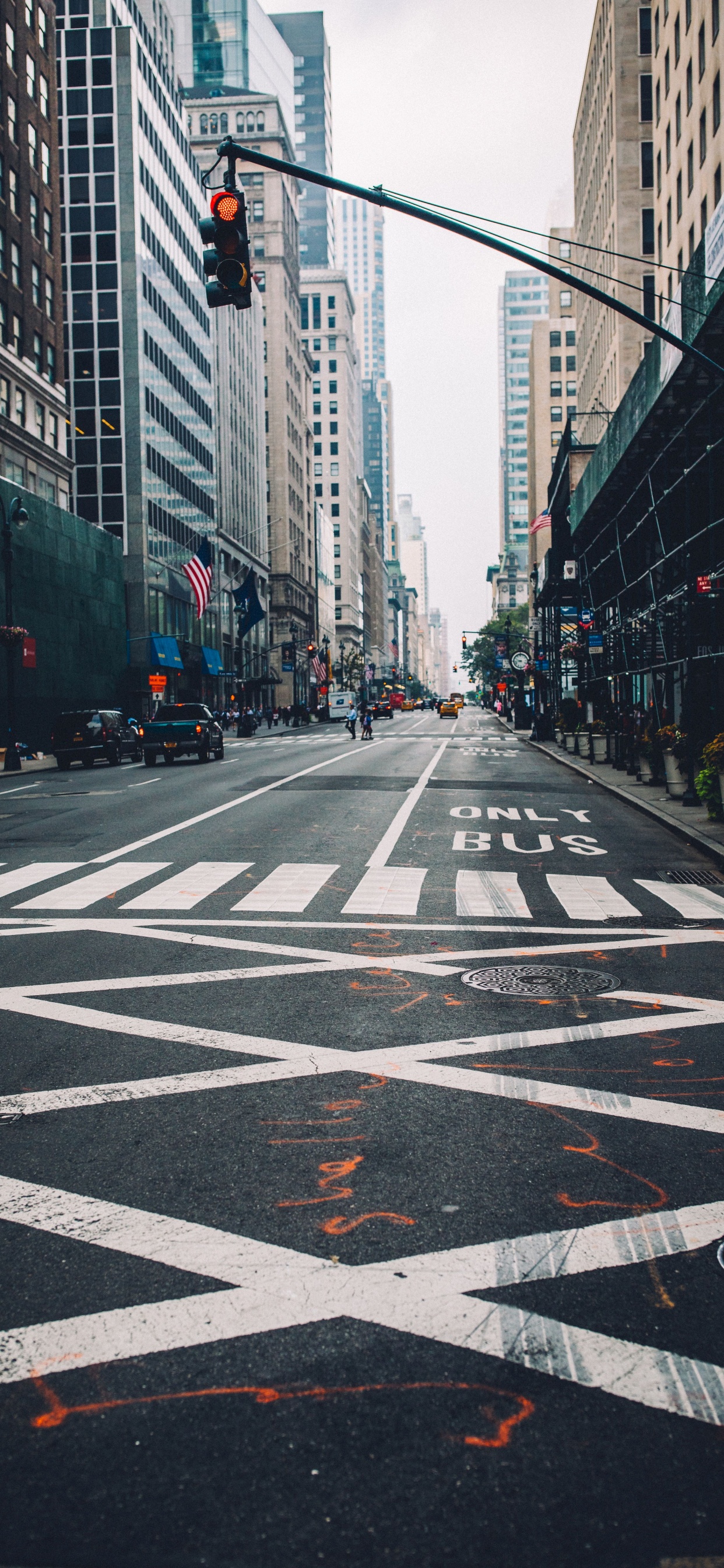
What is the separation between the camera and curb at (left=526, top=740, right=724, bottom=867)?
1521cm

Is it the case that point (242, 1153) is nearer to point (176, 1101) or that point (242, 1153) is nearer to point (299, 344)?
point (176, 1101)

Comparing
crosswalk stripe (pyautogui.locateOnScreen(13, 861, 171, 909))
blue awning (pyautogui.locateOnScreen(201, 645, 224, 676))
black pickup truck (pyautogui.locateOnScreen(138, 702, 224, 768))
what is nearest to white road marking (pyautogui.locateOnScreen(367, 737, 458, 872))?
crosswalk stripe (pyautogui.locateOnScreen(13, 861, 171, 909))

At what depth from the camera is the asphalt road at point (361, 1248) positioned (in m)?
2.75

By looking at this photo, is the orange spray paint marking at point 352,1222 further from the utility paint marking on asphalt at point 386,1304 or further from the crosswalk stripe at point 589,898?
the crosswalk stripe at point 589,898

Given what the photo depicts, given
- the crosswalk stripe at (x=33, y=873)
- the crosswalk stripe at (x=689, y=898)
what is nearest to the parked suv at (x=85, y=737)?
the crosswalk stripe at (x=33, y=873)

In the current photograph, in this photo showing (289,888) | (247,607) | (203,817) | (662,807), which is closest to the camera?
(289,888)

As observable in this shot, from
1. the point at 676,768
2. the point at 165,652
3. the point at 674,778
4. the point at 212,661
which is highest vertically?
the point at 212,661

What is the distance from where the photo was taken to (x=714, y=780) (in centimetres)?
1723

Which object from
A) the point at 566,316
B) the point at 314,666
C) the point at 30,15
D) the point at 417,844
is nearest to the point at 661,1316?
the point at 417,844

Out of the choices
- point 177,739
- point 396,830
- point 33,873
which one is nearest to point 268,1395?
point 33,873

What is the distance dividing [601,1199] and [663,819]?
49.6 ft

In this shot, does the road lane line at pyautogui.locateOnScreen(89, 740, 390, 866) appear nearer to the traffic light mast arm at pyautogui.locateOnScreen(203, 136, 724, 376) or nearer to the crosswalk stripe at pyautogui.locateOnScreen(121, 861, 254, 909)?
the crosswalk stripe at pyautogui.locateOnScreen(121, 861, 254, 909)

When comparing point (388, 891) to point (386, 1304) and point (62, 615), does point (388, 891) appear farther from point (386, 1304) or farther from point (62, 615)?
point (62, 615)

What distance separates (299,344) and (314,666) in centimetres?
7077
